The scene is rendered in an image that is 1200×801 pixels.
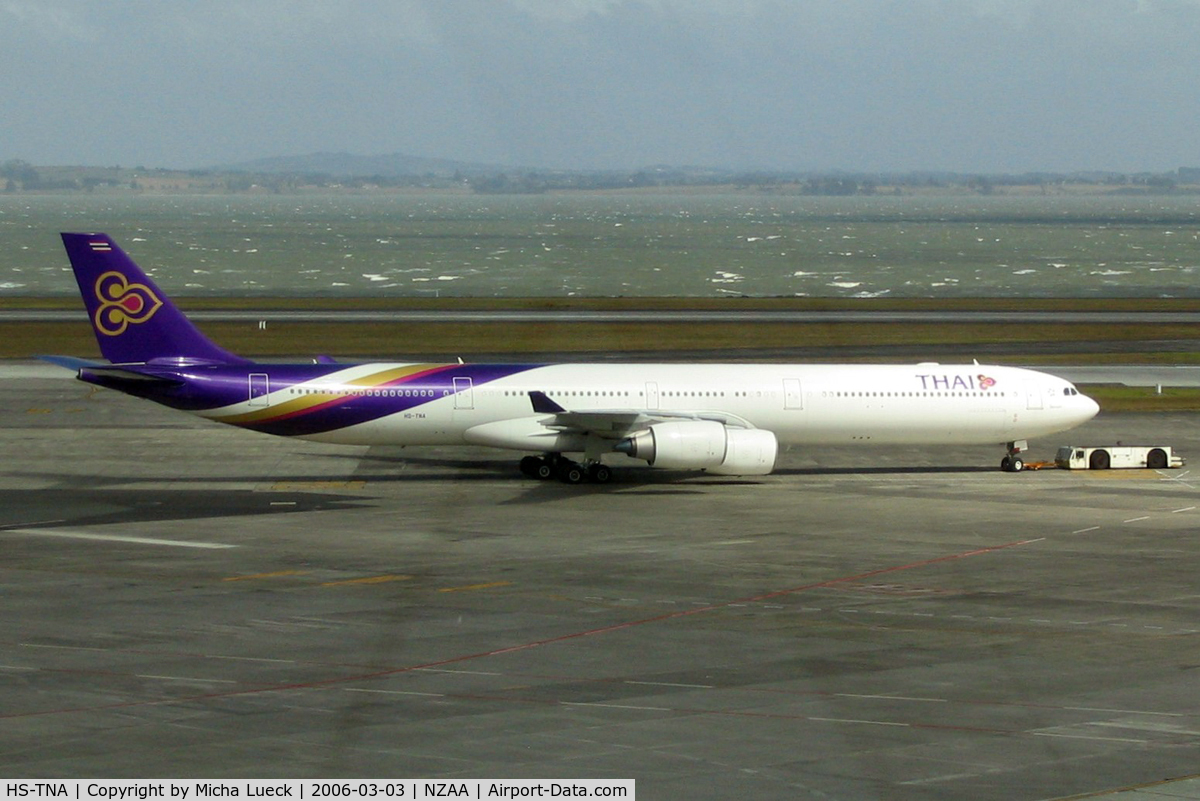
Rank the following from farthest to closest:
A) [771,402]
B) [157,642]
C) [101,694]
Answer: [771,402] < [157,642] < [101,694]

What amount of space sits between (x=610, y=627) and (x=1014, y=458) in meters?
26.5

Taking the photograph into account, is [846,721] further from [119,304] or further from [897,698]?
[119,304]

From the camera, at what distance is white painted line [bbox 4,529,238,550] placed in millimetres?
36062

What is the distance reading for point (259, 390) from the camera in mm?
45031

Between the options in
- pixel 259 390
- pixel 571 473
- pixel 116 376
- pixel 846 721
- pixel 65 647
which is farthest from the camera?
pixel 571 473

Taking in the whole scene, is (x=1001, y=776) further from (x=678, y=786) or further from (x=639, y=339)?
(x=639, y=339)

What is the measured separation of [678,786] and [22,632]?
14221 mm

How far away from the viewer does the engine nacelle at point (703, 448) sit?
144 ft

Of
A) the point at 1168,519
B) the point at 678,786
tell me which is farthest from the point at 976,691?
the point at 1168,519

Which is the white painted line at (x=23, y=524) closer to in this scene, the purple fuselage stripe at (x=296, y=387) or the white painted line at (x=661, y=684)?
the purple fuselage stripe at (x=296, y=387)

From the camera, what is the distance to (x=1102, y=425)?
59.1m

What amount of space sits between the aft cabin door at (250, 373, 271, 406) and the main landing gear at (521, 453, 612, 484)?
8537 millimetres
